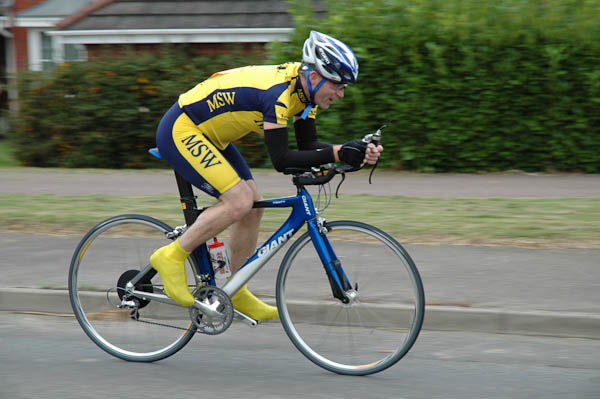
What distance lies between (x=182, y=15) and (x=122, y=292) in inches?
548

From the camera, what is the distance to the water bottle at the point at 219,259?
4.77 metres

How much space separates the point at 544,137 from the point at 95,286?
28.5 ft

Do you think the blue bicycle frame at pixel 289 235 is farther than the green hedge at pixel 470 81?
No

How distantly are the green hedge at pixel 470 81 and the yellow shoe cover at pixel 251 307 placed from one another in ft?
25.6

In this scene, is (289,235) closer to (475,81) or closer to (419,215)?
(419,215)

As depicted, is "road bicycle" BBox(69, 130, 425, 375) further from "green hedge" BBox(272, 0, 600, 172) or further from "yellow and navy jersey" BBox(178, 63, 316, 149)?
"green hedge" BBox(272, 0, 600, 172)

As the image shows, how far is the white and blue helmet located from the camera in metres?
4.23

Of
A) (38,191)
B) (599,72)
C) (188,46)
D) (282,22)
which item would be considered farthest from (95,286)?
(282,22)

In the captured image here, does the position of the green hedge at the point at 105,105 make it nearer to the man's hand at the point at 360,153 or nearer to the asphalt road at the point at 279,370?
the asphalt road at the point at 279,370

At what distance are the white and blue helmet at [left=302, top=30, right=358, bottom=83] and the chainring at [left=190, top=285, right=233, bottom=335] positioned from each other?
4.52ft

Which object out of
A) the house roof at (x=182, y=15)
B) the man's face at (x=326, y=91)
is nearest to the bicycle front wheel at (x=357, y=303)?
the man's face at (x=326, y=91)

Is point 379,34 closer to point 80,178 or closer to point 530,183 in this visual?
point 530,183

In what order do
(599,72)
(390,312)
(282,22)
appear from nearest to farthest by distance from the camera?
(390,312) < (599,72) < (282,22)

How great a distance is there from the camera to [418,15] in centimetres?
1205
